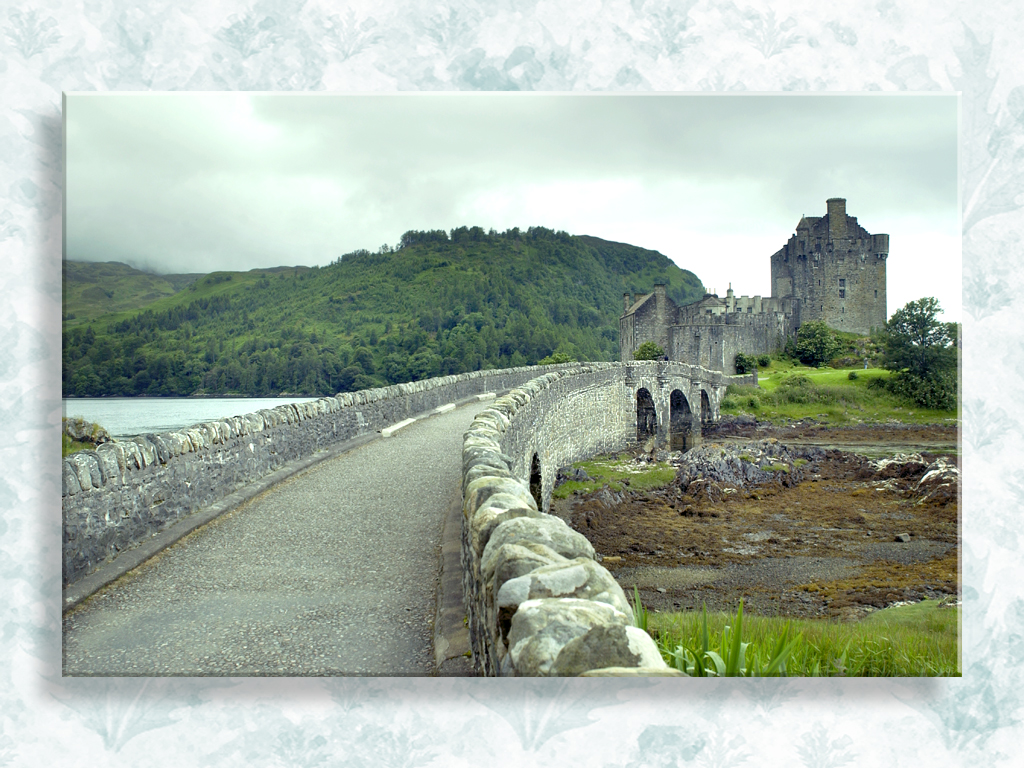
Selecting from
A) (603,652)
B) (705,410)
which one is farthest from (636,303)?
(603,652)

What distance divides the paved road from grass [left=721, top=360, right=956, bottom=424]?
13.6 feet

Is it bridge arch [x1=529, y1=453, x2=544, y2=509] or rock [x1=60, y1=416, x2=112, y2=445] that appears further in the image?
bridge arch [x1=529, y1=453, x2=544, y2=509]

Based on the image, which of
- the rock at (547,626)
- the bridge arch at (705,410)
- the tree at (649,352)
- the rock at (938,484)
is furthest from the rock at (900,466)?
the tree at (649,352)

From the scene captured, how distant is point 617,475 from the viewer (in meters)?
19.3

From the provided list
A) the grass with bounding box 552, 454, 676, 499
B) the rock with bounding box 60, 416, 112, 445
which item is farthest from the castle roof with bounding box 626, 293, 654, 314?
the rock with bounding box 60, 416, 112, 445

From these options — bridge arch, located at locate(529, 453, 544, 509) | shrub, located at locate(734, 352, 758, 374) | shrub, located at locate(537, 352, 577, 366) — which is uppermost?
shrub, located at locate(734, 352, 758, 374)

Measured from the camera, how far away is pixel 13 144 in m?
3.94

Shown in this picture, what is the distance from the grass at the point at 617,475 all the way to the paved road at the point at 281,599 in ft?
34.9

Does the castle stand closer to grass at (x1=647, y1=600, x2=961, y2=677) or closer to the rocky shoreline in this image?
the rocky shoreline

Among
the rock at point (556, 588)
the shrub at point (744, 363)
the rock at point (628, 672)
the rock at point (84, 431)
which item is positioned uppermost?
the shrub at point (744, 363)

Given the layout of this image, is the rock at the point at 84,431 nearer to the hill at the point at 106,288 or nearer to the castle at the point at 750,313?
the hill at the point at 106,288

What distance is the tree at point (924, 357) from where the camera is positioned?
14.7 feet

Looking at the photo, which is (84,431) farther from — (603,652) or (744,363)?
(744,363)

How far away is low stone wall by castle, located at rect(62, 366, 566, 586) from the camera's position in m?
4.02
